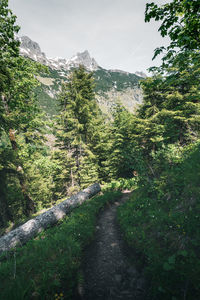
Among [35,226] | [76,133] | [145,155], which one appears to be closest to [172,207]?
[145,155]

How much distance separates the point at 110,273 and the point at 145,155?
954cm

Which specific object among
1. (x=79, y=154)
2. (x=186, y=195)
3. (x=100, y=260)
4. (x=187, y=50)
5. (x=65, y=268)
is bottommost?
(x=100, y=260)

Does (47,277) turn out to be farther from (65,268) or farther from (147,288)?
(147,288)

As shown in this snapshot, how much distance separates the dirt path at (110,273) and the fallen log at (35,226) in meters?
3.76

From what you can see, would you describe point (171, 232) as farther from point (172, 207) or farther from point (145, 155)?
point (145, 155)

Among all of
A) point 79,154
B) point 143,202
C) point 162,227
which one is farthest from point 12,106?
point 162,227

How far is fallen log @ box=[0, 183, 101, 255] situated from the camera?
669 cm

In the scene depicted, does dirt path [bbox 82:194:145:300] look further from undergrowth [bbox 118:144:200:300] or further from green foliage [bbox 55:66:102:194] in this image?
green foliage [bbox 55:66:102:194]

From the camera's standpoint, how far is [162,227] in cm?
523

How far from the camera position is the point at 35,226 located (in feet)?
26.1

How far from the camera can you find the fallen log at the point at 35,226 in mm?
6690

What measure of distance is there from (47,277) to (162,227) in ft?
13.9

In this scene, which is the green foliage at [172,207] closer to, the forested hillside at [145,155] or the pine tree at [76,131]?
the forested hillside at [145,155]

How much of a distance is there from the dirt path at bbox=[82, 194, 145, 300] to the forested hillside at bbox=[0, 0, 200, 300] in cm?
47
